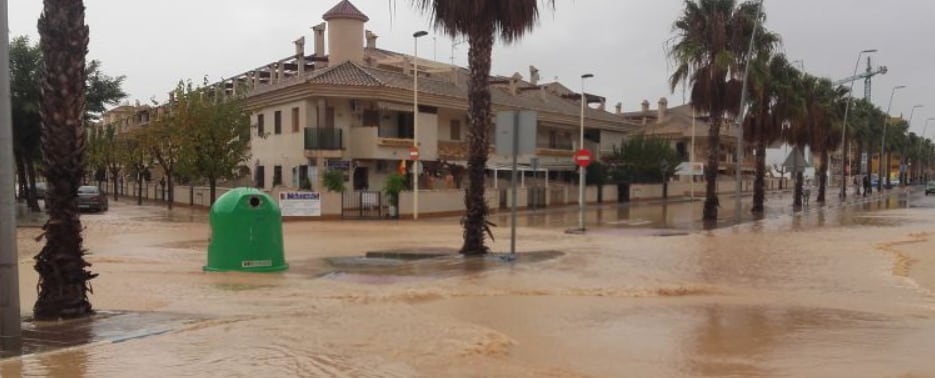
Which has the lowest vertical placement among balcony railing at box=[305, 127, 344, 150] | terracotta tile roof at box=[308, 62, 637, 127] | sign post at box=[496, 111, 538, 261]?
sign post at box=[496, 111, 538, 261]

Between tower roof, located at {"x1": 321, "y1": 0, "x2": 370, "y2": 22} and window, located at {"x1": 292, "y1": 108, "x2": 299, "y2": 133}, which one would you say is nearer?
window, located at {"x1": 292, "y1": 108, "x2": 299, "y2": 133}

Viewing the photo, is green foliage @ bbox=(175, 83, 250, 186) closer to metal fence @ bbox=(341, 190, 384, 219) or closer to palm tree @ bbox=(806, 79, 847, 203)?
metal fence @ bbox=(341, 190, 384, 219)

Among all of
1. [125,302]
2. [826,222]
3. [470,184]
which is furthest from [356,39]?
[125,302]

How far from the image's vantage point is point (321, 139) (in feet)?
119

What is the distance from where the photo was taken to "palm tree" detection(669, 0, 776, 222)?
3133 centimetres

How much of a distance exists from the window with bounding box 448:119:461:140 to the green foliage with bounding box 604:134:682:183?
13.0 metres

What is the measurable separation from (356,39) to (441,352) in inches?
1594

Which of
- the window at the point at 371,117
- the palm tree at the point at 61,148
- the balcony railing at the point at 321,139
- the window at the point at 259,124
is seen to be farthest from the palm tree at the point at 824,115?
the palm tree at the point at 61,148

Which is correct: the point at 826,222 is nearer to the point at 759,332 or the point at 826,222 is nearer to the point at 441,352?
the point at 759,332

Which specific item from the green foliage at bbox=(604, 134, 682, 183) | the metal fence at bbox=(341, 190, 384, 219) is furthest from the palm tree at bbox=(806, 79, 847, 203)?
the metal fence at bbox=(341, 190, 384, 219)

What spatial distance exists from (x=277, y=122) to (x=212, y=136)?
6.73 metres

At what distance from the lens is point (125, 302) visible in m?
10.1

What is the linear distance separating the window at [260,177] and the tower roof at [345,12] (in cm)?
979

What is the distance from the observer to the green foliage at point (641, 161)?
175 ft
